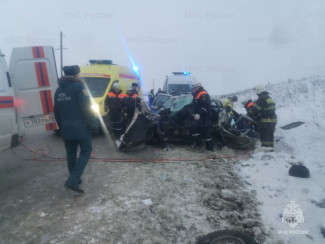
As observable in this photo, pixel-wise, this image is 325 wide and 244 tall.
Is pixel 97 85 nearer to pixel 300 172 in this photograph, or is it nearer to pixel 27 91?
pixel 27 91

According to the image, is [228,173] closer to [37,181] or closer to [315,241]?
[315,241]

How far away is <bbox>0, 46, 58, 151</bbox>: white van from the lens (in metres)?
3.96

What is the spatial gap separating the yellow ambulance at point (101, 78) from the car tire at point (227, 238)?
534 centimetres

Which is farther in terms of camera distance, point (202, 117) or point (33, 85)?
point (202, 117)

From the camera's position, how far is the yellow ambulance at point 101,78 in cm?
757

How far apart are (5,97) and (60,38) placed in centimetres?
2076

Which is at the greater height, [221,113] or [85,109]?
[85,109]

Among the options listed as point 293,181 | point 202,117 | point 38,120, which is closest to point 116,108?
point 202,117

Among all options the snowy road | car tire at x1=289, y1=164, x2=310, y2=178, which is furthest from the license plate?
car tire at x1=289, y1=164, x2=310, y2=178

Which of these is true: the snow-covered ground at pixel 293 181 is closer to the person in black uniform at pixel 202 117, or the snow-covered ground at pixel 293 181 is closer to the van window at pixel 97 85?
the person in black uniform at pixel 202 117

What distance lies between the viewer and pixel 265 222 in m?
3.00

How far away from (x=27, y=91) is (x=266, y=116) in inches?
198

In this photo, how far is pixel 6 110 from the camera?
12.8 feet

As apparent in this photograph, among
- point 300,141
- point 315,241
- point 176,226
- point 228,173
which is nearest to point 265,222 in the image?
point 315,241
